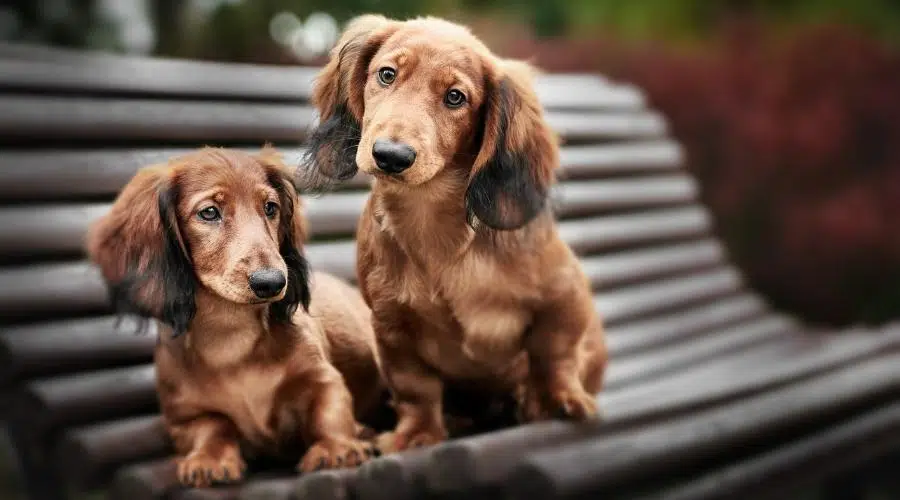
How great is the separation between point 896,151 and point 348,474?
4768 millimetres

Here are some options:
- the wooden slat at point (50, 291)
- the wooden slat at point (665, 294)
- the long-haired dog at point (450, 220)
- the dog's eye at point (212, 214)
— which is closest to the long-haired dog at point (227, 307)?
the dog's eye at point (212, 214)

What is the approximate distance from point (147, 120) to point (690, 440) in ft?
4.79

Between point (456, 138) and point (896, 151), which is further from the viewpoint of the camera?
point (896, 151)

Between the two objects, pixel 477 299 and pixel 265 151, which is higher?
pixel 265 151

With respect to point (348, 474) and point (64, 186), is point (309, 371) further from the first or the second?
point (64, 186)

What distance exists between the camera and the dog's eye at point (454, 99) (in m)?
1.66

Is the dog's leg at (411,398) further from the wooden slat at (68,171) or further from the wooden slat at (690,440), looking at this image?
the wooden slat at (68,171)

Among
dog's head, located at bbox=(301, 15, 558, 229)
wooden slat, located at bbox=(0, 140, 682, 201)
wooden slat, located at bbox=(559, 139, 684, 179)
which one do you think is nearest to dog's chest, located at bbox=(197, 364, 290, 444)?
dog's head, located at bbox=(301, 15, 558, 229)

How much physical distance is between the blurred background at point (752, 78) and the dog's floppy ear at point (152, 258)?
A: 3407 millimetres

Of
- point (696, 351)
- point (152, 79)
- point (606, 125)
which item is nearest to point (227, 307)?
point (152, 79)

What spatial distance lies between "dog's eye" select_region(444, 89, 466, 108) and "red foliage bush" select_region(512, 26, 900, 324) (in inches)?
163

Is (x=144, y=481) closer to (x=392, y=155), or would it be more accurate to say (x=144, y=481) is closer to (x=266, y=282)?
(x=266, y=282)

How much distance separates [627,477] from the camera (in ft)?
6.42

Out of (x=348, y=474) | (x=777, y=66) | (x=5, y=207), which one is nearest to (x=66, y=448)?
(x=5, y=207)
